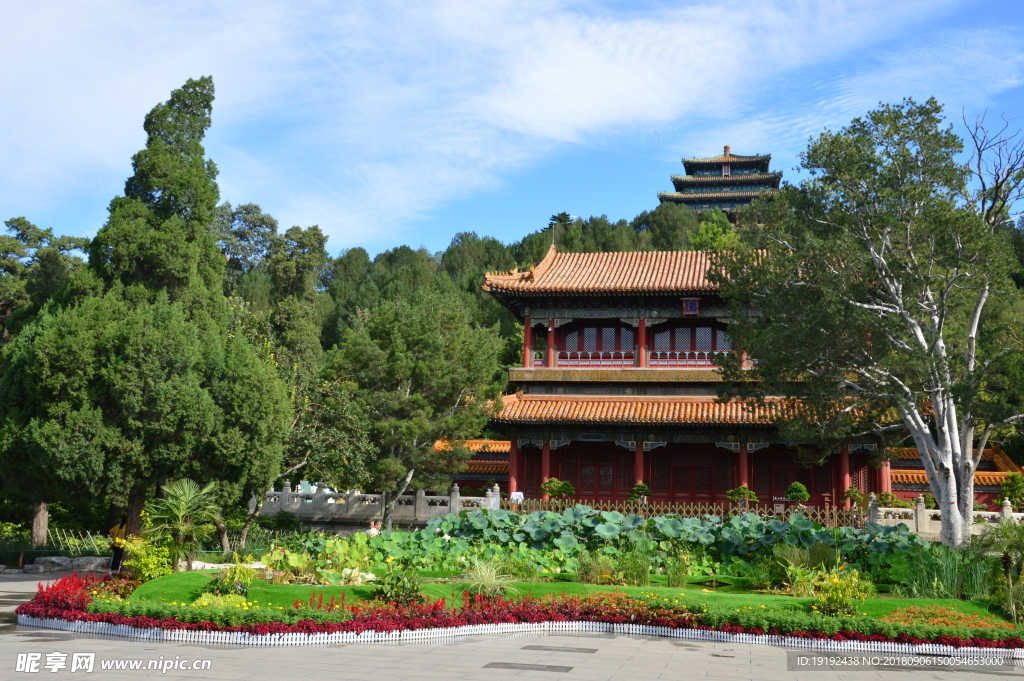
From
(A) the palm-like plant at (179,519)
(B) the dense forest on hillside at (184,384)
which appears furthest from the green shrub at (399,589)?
(B) the dense forest on hillside at (184,384)

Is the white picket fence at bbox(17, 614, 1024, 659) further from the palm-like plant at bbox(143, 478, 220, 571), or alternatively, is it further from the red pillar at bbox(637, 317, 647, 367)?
the red pillar at bbox(637, 317, 647, 367)

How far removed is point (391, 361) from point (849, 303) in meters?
13.0

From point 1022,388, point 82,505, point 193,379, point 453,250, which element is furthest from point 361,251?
point 1022,388

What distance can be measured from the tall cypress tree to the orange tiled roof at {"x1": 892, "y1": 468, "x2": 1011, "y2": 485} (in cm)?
2124

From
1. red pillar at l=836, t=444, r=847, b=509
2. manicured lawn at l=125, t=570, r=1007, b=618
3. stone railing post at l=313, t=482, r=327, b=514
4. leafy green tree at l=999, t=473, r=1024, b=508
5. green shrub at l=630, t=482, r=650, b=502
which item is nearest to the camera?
manicured lawn at l=125, t=570, r=1007, b=618

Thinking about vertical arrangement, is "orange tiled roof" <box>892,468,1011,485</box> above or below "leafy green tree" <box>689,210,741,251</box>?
below

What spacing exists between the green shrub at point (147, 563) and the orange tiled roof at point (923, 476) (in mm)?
24257

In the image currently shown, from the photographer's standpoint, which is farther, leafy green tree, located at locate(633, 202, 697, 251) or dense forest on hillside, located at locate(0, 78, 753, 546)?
leafy green tree, located at locate(633, 202, 697, 251)

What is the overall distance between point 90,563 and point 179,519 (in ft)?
22.5

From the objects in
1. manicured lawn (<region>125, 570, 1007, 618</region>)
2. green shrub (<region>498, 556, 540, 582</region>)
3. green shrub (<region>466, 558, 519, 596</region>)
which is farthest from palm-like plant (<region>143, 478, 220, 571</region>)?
green shrub (<region>498, 556, 540, 582</region>)

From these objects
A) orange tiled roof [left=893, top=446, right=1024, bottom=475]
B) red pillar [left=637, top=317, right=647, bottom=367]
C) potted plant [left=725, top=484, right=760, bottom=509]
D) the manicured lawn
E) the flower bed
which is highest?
red pillar [left=637, top=317, right=647, bottom=367]

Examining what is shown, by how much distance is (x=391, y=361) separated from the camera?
1020 inches

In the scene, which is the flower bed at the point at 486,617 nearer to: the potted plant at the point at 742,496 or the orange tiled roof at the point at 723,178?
the potted plant at the point at 742,496

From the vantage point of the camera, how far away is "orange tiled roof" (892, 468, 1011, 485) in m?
28.8
